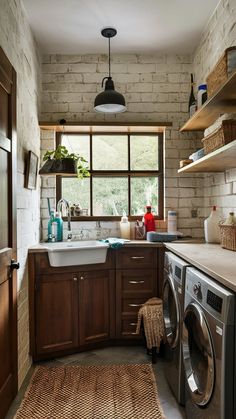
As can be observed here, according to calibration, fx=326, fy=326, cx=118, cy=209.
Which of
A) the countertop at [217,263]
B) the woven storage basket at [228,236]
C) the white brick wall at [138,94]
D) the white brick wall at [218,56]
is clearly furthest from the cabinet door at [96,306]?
the white brick wall at [218,56]

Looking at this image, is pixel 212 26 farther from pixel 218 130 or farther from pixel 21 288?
pixel 21 288

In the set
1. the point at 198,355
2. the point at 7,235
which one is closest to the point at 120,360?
the point at 198,355

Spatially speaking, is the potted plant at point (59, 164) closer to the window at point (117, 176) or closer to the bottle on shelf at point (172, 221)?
the window at point (117, 176)

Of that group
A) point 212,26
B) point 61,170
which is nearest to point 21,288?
point 61,170

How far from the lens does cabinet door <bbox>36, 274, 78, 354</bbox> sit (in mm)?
2648

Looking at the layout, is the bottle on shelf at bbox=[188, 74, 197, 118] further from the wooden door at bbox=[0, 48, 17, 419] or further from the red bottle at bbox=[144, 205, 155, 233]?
the wooden door at bbox=[0, 48, 17, 419]

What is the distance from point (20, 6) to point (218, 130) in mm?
1795

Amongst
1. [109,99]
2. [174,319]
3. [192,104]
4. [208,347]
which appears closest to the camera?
[208,347]

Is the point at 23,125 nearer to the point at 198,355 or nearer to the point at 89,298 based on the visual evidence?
the point at 89,298

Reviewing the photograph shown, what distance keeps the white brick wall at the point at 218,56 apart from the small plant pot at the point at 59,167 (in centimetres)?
133

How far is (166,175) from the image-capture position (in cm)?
341

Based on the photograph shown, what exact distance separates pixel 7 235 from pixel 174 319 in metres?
1.20

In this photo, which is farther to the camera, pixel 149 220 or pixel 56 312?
pixel 149 220

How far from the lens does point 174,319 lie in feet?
7.04
